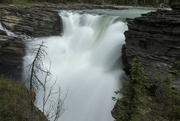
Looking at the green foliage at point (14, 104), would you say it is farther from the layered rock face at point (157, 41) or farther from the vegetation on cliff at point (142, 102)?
the layered rock face at point (157, 41)

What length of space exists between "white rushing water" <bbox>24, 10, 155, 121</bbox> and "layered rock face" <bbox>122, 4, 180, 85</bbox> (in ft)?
11.7

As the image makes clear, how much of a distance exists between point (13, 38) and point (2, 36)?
3.79 ft

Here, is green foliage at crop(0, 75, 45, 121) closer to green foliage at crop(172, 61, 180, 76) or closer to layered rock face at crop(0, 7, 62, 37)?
green foliage at crop(172, 61, 180, 76)

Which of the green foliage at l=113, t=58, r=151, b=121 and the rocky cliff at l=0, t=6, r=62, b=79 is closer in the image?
the green foliage at l=113, t=58, r=151, b=121

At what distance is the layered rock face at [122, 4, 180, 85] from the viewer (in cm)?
967

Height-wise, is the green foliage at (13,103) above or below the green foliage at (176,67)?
below

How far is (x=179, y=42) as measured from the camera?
9.49 meters

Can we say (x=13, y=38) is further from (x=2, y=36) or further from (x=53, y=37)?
(x=53, y=37)

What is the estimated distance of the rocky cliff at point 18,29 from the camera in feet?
52.8

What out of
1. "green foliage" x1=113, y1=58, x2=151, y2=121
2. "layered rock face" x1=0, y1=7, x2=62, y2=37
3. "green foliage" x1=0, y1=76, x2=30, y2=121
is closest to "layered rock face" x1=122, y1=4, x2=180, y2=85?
"green foliage" x1=113, y1=58, x2=151, y2=121

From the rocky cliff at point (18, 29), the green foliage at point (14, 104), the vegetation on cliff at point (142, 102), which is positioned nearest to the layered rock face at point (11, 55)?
the rocky cliff at point (18, 29)

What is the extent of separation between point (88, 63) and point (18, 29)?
10.9 m

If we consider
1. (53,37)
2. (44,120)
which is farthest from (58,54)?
(44,120)

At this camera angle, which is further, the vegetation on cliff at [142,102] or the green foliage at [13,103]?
the green foliage at [13,103]
